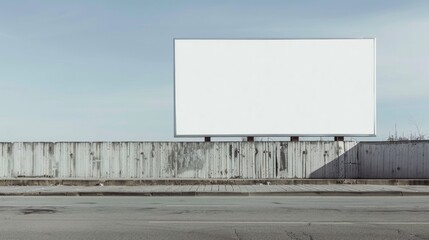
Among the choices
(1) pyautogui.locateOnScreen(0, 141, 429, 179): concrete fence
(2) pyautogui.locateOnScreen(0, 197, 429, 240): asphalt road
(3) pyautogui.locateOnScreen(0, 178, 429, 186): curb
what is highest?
(1) pyautogui.locateOnScreen(0, 141, 429, 179): concrete fence

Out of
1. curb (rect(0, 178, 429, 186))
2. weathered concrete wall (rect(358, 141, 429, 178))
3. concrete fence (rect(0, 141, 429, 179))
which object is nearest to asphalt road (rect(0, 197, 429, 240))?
curb (rect(0, 178, 429, 186))

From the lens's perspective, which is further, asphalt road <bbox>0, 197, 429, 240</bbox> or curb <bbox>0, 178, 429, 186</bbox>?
curb <bbox>0, 178, 429, 186</bbox>

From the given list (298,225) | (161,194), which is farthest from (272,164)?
(298,225)

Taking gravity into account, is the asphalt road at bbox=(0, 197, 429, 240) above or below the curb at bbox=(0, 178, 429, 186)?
above

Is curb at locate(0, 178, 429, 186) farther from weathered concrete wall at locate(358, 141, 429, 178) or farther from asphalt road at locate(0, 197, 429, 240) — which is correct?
asphalt road at locate(0, 197, 429, 240)

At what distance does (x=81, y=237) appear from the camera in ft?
28.9

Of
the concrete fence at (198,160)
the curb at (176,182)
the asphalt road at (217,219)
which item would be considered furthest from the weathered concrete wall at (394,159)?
the asphalt road at (217,219)

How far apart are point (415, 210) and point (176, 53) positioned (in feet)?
47.4

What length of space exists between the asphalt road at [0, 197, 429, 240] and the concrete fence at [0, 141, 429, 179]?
8114 millimetres

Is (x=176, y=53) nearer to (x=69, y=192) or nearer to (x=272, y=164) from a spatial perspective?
(x=272, y=164)

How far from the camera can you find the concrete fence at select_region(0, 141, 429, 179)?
24.0m

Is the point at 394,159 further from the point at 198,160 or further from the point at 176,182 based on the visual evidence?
the point at 176,182

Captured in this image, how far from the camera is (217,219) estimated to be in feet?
36.4

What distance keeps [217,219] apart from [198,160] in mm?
13277
